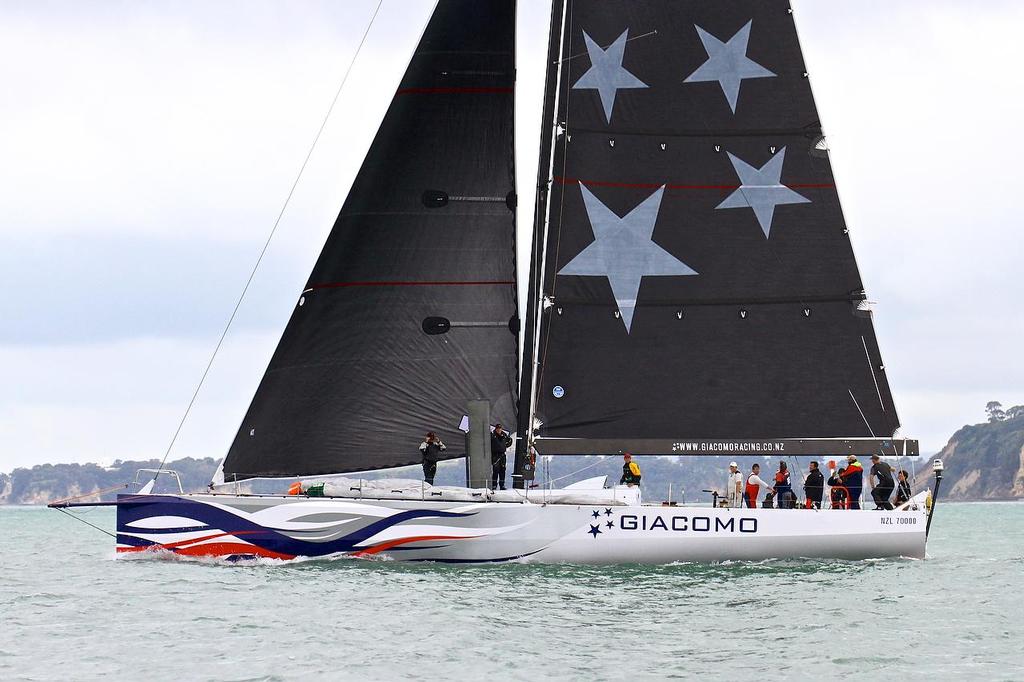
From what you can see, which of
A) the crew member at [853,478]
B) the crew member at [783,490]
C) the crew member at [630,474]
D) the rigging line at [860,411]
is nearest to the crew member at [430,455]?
the crew member at [630,474]

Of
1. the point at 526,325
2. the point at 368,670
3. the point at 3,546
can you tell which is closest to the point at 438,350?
the point at 526,325

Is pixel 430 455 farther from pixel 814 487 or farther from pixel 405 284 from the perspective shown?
pixel 814 487

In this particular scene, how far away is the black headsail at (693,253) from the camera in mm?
21719

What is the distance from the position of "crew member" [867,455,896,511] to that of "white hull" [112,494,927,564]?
0.89 m

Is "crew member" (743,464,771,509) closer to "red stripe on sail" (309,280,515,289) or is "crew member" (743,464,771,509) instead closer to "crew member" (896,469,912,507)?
"crew member" (896,469,912,507)

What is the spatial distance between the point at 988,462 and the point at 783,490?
165500 millimetres

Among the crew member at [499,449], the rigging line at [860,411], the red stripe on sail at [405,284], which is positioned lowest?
the crew member at [499,449]

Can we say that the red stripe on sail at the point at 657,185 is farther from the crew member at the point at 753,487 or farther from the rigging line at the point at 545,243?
the crew member at the point at 753,487

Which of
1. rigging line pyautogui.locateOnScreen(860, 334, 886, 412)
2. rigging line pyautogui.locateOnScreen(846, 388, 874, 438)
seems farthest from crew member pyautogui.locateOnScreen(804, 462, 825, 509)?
rigging line pyautogui.locateOnScreen(860, 334, 886, 412)

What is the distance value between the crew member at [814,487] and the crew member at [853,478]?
430 mm

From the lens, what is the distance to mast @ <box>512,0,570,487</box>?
2148 centimetres

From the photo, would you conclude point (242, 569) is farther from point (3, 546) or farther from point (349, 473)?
point (3, 546)

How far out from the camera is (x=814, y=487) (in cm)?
2127

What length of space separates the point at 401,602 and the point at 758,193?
31.7 feet
